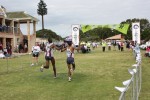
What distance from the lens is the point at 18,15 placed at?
2173 inches

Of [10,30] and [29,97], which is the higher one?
[10,30]

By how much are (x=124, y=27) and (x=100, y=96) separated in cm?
2951

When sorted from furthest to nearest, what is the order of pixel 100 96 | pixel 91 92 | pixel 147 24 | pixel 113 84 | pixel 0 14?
pixel 147 24, pixel 0 14, pixel 113 84, pixel 91 92, pixel 100 96

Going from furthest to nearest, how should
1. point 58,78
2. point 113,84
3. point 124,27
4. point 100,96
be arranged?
point 124,27 → point 58,78 → point 113,84 → point 100,96

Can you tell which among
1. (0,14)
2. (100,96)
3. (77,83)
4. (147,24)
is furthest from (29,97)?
(147,24)

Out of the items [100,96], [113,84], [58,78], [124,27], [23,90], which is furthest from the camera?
[124,27]

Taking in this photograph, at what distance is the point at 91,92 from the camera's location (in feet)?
40.4

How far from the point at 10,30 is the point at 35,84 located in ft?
120

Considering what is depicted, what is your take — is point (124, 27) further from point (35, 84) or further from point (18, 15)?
point (35, 84)

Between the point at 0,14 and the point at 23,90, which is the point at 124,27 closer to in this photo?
the point at 0,14

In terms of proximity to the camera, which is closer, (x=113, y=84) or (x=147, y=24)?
(x=113, y=84)

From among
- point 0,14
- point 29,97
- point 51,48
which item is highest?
point 0,14

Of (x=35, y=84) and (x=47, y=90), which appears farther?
(x=35, y=84)

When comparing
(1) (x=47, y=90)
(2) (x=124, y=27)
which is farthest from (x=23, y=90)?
(2) (x=124, y=27)
